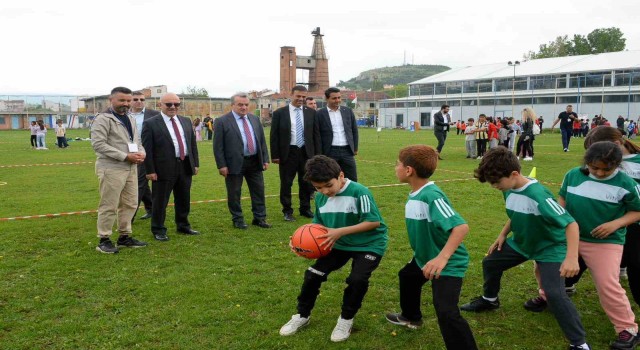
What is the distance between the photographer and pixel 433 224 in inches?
144

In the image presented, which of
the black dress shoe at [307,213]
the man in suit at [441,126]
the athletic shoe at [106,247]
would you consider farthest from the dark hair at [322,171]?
the man in suit at [441,126]

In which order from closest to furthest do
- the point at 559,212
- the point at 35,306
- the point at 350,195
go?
the point at 559,212, the point at 350,195, the point at 35,306

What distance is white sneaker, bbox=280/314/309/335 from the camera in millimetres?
4231

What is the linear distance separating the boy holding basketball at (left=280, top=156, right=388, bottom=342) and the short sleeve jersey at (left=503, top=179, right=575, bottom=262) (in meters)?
1.08

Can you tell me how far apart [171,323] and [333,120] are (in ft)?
17.0

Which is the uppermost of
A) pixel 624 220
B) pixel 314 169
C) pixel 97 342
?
pixel 314 169

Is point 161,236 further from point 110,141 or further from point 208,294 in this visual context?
Answer: point 208,294

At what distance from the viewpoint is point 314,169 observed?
416 centimetres

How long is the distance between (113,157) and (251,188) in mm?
2333

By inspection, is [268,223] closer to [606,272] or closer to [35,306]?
[35,306]

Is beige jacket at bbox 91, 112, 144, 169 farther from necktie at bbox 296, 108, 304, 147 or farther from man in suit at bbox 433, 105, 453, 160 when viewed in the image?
man in suit at bbox 433, 105, 453, 160

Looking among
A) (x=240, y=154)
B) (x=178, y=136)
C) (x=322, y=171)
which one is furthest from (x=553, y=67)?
(x=322, y=171)

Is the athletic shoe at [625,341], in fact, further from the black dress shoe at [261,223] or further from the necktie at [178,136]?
the necktie at [178,136]

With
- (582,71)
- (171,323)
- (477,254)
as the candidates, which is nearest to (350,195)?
(171,323)
